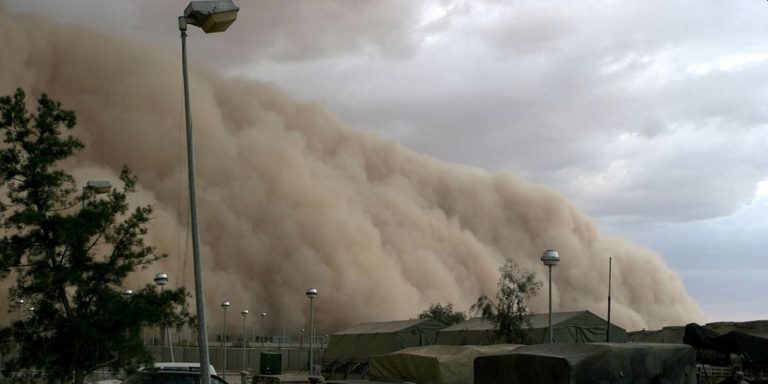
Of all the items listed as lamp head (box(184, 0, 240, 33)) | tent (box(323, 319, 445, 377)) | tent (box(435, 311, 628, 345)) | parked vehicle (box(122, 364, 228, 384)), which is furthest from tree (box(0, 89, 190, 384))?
tent (box(323, 319, 445, 377))

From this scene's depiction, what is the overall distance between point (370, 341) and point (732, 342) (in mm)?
19352

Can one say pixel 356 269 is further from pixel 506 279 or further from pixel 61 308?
pixel 61 308

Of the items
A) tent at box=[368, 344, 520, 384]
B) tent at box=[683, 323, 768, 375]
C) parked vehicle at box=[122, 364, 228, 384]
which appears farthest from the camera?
tent at box=[368, 344, 520, 384]

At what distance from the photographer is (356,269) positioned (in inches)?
2761

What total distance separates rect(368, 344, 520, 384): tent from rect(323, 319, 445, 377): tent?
9797mm

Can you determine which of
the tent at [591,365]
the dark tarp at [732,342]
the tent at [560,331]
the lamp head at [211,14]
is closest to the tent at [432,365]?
the dark tarp at [732,342]

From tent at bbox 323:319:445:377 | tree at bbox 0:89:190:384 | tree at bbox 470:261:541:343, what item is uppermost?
tree at bbox 0:89:190:384

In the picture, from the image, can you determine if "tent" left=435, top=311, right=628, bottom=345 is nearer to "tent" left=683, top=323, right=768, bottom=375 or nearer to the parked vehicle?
"tent" left=683, top=323, right=768, bottom=375

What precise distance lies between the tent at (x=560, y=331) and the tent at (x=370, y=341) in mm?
2054

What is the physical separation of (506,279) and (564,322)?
138 inches

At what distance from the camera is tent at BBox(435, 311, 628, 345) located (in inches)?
1084

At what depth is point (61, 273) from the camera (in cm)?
1259

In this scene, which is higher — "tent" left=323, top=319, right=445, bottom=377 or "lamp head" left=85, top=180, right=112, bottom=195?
"lamp head" left=85, top=180, right=112, bottom=195

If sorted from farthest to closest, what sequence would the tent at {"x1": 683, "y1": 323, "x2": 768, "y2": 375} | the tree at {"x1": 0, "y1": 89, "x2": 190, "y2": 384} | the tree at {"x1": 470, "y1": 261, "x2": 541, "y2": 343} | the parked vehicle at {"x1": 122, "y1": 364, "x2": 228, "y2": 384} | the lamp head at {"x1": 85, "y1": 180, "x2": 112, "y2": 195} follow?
the tree at {"x1": 470, "y1": 261, "x2": 541, "y2": 343}
the tent at {"x1": 683, "y1": 323, "x2": 768, "y2": 375}
the lamp head at {"x1": 85, "y1": 180, "x2": 112, "y2": 195}
the parked vehicle at {"x1": 122, "y1": 364, "x2": 228, "y2": 384}
the tree at {"x1": 0, "y1": 89, "x2": 190, "y2": 384}
